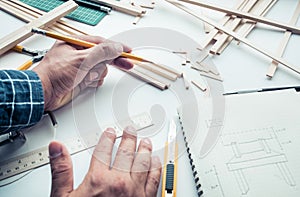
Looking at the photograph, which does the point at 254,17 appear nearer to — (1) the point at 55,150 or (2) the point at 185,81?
(2) the point at 185,81

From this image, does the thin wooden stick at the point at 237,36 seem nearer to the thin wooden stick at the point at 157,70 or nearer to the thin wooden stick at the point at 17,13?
the thin wooden stick at the point at 157,70

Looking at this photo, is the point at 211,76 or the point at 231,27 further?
the point at 231,27

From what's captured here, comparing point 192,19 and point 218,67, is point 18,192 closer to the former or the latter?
point 218,67

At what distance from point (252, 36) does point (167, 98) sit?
336 millimetres

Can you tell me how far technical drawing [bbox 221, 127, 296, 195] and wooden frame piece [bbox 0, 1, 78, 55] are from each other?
58cm

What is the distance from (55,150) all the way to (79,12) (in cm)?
56

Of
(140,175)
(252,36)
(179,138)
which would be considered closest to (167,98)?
(179,138)

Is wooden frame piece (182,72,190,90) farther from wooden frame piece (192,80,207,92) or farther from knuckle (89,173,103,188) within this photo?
knuckle (89,173,103,188)

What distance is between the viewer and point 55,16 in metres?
0.92

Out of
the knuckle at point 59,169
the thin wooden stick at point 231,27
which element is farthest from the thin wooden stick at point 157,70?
the knuckle at point 59,169

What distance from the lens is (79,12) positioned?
977 millimetres

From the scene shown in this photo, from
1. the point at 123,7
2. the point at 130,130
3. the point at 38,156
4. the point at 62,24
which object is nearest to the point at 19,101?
the point at 38,156

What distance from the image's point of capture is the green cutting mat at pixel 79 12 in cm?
95

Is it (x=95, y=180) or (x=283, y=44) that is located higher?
(x=283, y=44)
